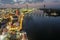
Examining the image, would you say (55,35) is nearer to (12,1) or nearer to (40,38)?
(40,38)

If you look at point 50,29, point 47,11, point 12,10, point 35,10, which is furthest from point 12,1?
point 50,29

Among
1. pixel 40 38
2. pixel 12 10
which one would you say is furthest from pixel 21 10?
pixel 40 38

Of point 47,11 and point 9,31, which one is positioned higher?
point 47,11

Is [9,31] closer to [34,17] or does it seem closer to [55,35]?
[34,17]

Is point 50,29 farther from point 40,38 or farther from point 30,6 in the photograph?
point 30,6

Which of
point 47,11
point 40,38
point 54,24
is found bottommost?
point 40,38

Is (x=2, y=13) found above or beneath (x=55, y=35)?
above
